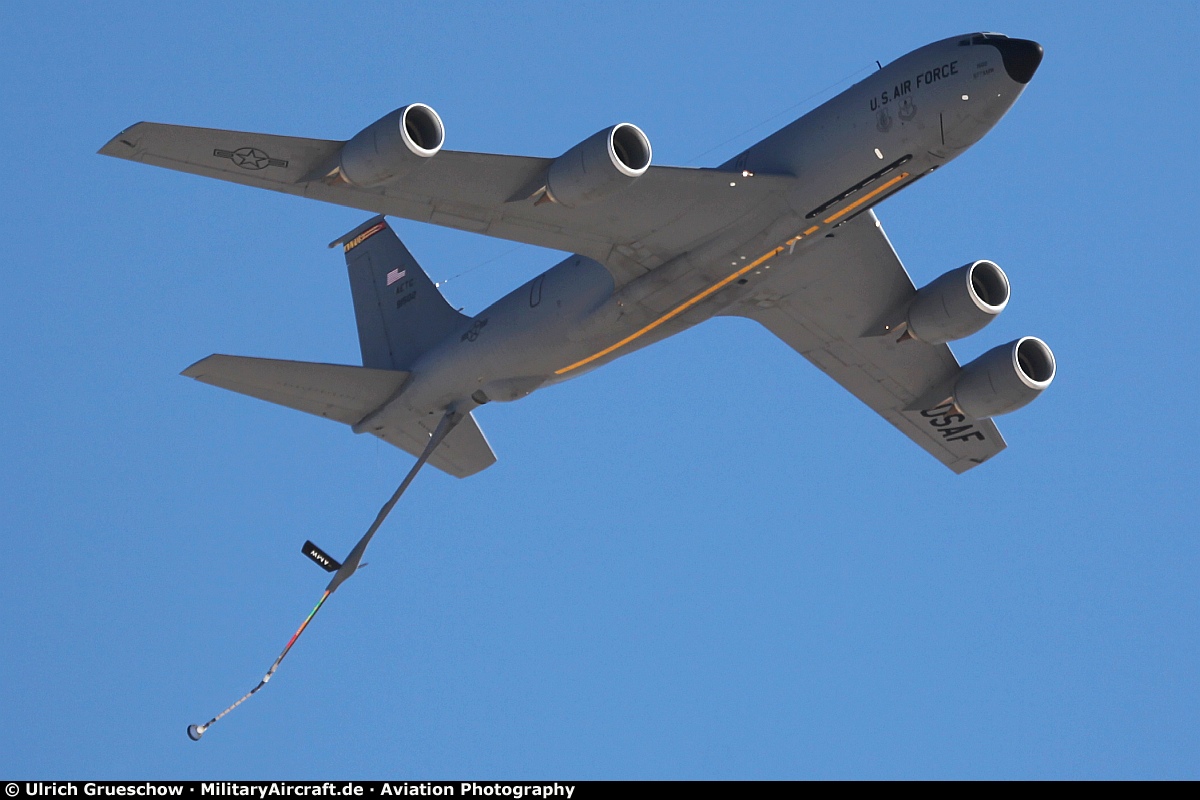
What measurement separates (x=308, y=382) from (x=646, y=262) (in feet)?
25.6

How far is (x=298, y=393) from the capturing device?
3475cm

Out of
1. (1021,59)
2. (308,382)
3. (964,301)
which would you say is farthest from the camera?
(308,382)

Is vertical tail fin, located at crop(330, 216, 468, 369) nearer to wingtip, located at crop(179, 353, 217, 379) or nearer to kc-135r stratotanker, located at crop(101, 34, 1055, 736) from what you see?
kc-135r stratotanker, located at crop(101, 34, 1055, 736)

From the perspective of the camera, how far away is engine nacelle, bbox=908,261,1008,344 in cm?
3275

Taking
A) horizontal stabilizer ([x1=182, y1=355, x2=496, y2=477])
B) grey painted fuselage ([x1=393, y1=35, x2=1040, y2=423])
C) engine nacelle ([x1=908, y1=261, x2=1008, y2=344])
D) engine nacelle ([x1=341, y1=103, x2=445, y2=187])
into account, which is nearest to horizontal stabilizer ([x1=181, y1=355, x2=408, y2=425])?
horizontal stabilizer ([x1=182, y1=355, x2=496, y2=477])

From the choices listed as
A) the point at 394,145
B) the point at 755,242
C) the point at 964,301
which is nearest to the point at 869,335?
the point at 964,301

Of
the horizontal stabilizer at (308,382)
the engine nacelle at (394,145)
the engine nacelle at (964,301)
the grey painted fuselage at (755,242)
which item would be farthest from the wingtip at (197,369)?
the engine nacelle at (964,301)

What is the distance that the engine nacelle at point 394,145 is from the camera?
2675 centimetres

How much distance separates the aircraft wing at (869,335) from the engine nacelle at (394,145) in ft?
27.1

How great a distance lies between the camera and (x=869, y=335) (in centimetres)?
3506

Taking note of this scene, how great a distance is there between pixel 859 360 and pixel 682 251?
6.55 meters
